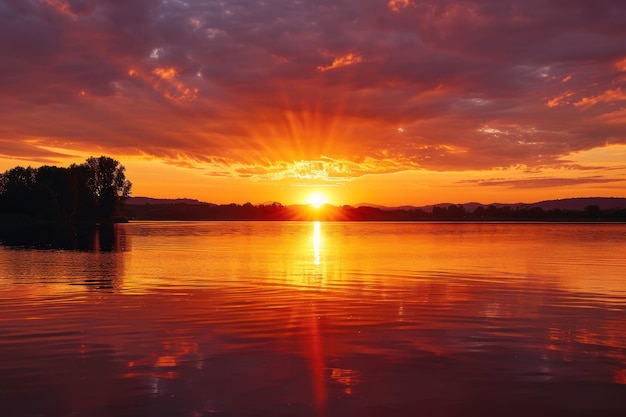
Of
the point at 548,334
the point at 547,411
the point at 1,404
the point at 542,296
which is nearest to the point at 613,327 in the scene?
the point at 548,334

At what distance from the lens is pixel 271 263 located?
48.1 metres

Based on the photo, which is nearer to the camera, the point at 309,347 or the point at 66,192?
the point at 309,347

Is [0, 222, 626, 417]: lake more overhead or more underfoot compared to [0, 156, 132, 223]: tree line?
more underfoot

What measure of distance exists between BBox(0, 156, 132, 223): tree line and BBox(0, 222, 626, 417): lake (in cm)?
13395

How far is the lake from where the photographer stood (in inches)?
471

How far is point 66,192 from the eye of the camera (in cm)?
16812

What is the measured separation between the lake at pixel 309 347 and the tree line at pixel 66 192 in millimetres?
133949

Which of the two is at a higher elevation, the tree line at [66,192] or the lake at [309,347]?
the tree line at [66,192]

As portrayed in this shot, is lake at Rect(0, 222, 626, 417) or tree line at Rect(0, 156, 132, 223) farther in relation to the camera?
tree line at Rect(0, 156, 132, 223)

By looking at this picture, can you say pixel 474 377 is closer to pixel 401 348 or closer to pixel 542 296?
pixel 401 348

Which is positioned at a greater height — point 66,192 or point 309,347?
point 66,192

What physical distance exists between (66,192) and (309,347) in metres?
169

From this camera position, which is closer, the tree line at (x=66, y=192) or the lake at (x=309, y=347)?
the lake at (x=309, y=347)

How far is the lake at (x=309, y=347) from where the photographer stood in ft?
39.2
